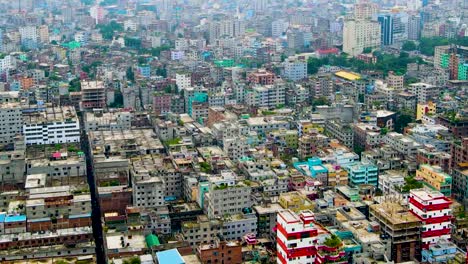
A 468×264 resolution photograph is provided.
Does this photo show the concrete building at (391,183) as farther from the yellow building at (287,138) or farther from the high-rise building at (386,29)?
the high-rise building at (386,29)

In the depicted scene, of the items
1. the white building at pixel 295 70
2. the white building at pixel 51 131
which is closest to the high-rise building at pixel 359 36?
the white building at pixel 295 70

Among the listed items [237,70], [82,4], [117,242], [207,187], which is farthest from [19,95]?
[82,4]

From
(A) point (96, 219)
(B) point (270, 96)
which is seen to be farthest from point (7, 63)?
(A) point (96, 219)

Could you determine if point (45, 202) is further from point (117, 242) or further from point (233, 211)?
point (233, 211)

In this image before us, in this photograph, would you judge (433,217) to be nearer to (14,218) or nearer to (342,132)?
(342,132)

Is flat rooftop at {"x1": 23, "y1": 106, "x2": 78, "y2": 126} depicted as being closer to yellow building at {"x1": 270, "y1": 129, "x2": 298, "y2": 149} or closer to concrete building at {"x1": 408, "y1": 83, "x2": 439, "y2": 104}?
yellow building at {"x1": 270, "y1": 129, "x2": 298, "y2": 149}

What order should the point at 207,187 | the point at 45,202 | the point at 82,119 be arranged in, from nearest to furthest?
the point at 45,202 < the point at 207,187 < the point at 82,119
